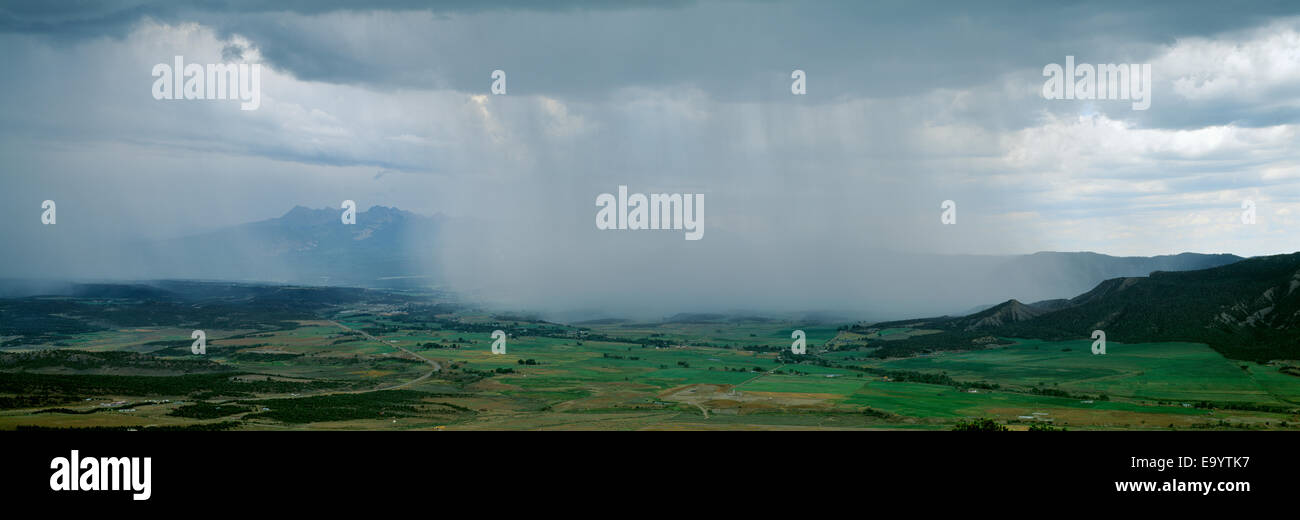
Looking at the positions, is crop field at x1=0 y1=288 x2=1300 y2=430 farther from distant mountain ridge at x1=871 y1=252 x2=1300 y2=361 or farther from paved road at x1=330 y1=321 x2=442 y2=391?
distant mountain ridge at x1=871 y1=252 x2=1300 y2=361

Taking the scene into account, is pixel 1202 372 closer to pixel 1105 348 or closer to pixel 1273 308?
pixel 1105 348

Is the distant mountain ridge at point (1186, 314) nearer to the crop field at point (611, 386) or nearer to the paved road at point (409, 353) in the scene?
the crop field at point (611, 386)

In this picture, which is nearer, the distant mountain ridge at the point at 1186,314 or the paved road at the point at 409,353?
the paved road at the point at 409,353

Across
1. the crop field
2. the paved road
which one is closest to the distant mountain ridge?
the crop field

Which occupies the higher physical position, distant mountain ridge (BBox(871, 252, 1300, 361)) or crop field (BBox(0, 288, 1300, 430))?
distant mountain ridge (BBox(871, 252, 1300, 361))

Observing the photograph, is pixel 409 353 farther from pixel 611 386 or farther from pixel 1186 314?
pixel 1186 314

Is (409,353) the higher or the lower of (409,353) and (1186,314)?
the lower

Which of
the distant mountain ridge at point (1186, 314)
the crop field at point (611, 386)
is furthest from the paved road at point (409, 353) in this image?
the distant mountain ridge at point (1186, 314)

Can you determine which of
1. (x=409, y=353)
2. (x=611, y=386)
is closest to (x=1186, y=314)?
(x=611, y=386)
